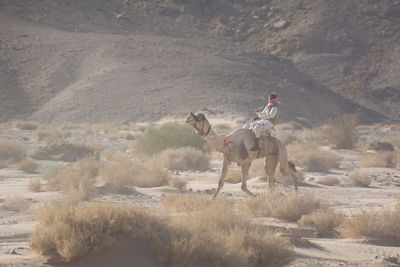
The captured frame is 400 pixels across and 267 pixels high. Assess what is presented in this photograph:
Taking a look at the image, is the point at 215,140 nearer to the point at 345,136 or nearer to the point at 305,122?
the point at 345,136

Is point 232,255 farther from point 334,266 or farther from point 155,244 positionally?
point 334,266

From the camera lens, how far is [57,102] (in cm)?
5472

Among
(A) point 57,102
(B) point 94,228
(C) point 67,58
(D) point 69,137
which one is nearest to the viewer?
(B) point 94,228

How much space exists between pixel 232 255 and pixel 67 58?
58.7 metres

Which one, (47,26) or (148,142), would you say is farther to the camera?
(47,26)

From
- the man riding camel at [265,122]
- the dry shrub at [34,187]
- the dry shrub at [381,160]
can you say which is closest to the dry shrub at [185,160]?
the dry shrub at [381,160]

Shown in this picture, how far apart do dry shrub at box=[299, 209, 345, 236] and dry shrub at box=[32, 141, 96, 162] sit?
14.4 metres

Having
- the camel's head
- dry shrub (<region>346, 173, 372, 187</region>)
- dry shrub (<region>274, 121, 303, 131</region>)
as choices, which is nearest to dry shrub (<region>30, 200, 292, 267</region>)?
the camel's head

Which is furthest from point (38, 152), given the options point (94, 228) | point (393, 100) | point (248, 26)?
point (248, 26)

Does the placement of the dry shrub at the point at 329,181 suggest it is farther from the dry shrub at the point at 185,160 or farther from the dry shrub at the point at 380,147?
the dry shrub at the point at 380,147

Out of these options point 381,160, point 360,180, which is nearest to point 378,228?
point 360,180

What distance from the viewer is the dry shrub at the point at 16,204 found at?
11305mm

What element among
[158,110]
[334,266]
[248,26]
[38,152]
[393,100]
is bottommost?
[334,266]

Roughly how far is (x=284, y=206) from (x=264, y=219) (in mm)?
504
